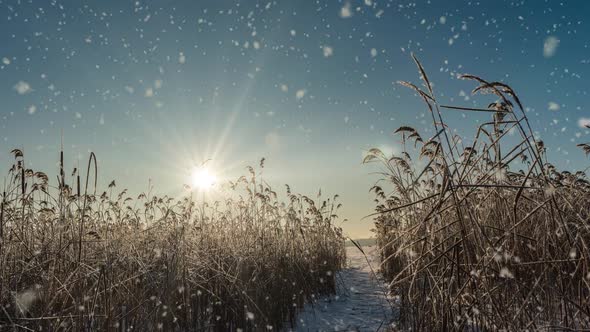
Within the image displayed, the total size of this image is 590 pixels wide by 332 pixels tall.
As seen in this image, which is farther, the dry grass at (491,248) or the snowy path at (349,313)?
the snowy path at (349,313)

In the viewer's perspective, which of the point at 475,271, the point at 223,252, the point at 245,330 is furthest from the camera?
the point at 223,252

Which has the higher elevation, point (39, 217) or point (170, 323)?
point (39, 217)

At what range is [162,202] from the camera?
7062mm

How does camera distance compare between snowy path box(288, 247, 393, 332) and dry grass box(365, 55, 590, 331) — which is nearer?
dry grass box(365, 55, 590, 331)

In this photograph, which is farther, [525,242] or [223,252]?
[223,252]

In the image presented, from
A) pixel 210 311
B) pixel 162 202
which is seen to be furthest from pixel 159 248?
pixel 162 202

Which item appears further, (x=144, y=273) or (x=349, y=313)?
(x=349, y=313)

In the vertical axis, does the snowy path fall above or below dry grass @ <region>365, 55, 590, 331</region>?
below

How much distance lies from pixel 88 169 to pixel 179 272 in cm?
148

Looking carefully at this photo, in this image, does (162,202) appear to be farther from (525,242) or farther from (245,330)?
(525,242)

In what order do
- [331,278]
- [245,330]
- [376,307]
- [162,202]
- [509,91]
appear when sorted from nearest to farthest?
1. [509,91]
2. [245,330]
3. [376,307]
4. [331,278]
5. [162,202]

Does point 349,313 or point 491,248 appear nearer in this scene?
point 491,248

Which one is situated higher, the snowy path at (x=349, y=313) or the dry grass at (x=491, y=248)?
the dry grass at (x=491, y=248)

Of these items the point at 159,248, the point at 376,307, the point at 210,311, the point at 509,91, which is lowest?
the point at 376,307
